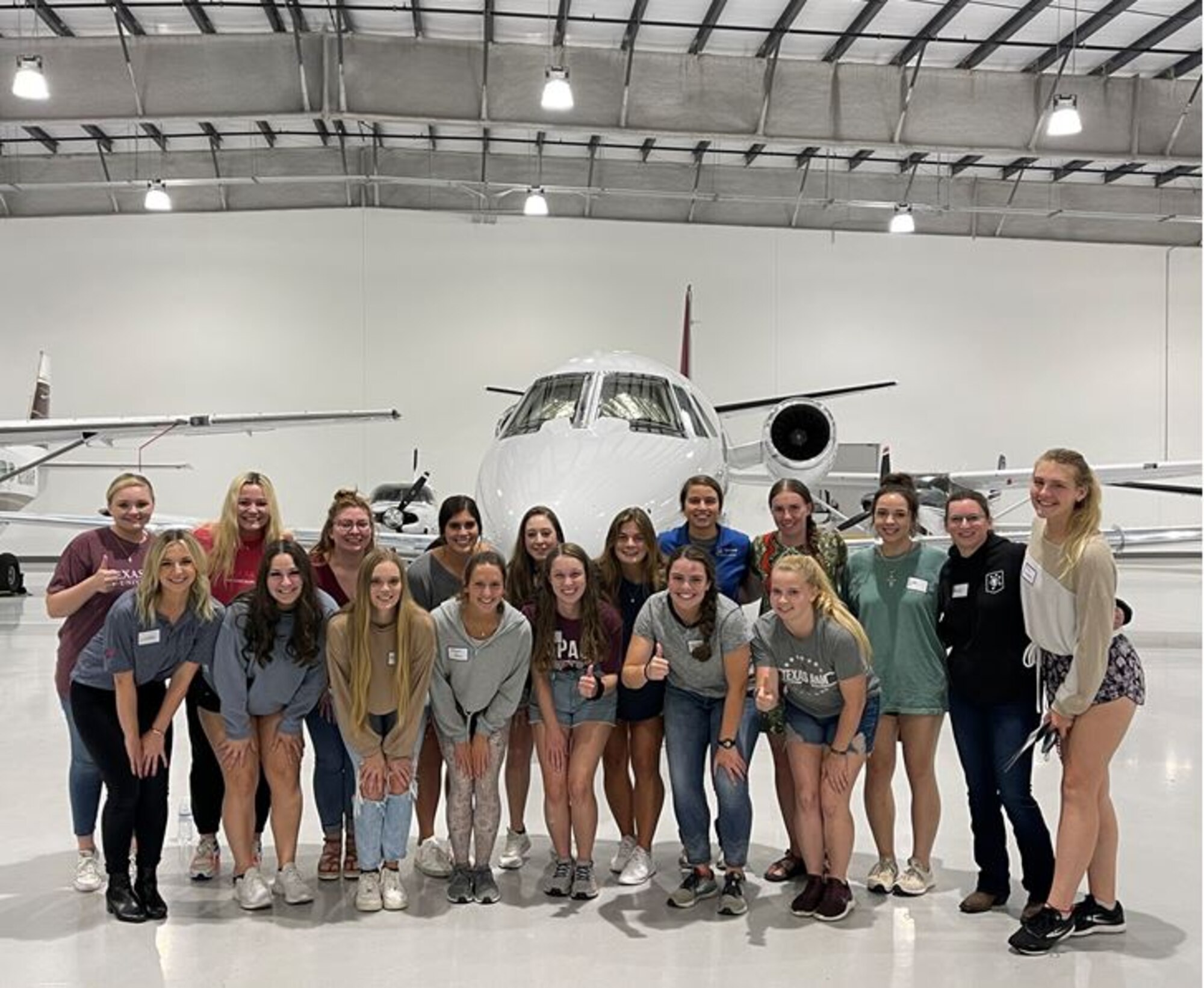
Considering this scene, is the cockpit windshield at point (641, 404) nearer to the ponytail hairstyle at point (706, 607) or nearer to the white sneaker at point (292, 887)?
the ponytail hairstyle at point (706, 607)

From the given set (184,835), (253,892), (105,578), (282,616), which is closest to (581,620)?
(282,616)

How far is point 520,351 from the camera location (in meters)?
22.1

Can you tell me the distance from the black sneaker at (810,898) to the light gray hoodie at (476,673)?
135 cm

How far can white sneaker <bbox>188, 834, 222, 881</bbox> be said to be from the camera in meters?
4.34

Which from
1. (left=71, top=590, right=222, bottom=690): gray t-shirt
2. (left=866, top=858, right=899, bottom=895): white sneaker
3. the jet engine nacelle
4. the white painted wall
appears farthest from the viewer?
the white painted wall

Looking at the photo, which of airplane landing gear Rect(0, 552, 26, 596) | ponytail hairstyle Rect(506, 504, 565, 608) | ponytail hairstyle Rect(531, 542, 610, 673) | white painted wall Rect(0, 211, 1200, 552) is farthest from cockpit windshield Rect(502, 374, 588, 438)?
white painted wall Rect(0, 211, 1200, 552)

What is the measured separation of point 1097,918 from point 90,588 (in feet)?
13.2

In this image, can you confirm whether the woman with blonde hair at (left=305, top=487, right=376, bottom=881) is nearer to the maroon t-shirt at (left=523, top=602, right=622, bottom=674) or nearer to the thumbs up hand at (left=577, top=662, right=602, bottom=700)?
the maroon t-shirt at (left=523, top=602, right=622, bottom=674)

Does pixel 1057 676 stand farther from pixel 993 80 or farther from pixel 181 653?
pixel 993 80

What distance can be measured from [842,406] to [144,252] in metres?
15.4

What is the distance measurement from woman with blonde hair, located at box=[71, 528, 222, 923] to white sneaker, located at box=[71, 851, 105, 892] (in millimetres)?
351

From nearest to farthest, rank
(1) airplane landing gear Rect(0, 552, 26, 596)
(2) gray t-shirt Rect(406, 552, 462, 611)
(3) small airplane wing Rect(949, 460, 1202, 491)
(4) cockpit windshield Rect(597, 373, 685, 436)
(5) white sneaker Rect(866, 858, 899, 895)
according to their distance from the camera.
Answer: (5) white sneaker Rect(866, 858, 899, 895) → (2) gray t-shirt Rect(406, 552, 462, 611) → (4) cockpit windshield Rect(597, 373, 685, 436) → (3) small airplane wing Rect(949, 460, 1202, 491) → (1) airplane landing gear Rect(0, 552, 26, 596)

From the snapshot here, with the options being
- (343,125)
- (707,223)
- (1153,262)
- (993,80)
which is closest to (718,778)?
(993,80)

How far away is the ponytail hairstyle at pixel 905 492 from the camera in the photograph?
4.20m
